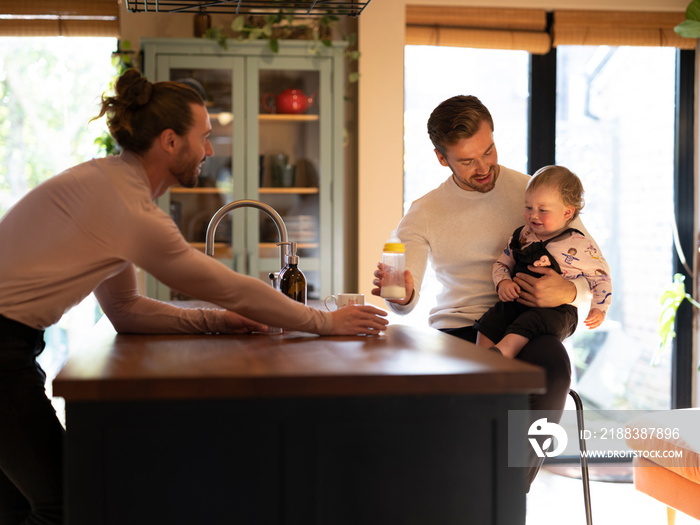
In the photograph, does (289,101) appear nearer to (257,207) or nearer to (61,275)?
(257,207)

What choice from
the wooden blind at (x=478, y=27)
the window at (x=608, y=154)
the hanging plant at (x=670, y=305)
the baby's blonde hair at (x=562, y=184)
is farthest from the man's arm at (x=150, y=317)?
the hanging plant at (x=670, y=305)

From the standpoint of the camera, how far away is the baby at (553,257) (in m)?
2.01

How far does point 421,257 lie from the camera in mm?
2258

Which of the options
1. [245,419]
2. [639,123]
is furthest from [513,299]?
[639,123]

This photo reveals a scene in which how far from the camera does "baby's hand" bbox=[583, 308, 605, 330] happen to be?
Answer: 1995 millimetres

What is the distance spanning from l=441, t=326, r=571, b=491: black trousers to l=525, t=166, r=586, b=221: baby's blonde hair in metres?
0.44

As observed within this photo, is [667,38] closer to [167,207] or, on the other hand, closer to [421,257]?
[421,257]

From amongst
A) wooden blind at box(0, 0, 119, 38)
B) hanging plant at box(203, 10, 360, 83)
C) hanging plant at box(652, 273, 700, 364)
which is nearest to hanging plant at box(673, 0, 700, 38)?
hanging plant at box(652, 273, 700, 364)

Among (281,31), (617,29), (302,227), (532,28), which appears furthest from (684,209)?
(281,31)

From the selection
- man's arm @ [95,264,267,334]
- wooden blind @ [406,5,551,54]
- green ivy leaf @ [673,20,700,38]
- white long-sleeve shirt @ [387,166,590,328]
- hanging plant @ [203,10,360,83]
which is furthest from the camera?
wooden blind @ [406,5,551,54]

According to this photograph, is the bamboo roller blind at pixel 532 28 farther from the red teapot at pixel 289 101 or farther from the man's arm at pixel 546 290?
the man's arm at pixel 546 290

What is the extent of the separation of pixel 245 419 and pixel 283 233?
91cm

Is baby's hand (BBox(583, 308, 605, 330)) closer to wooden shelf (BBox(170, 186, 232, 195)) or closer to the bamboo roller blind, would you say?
wooden shelf (BBox(170, 186, 232, 195))

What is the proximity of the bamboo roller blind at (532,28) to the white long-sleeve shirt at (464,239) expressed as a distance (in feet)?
6.20
